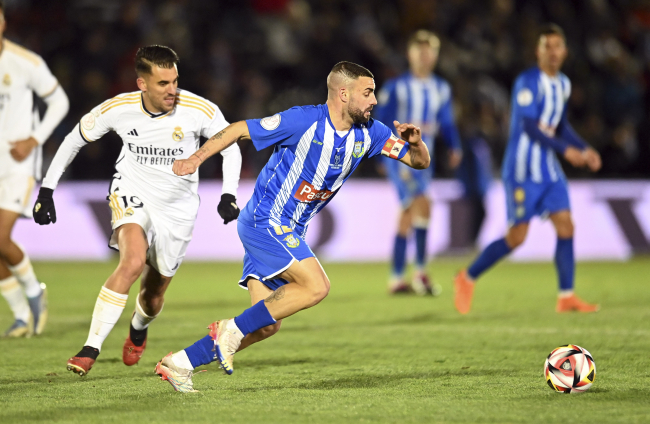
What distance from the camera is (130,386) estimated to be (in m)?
4.85

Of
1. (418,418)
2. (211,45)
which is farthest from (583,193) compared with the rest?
(418,418)

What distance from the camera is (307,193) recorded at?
16.4ft

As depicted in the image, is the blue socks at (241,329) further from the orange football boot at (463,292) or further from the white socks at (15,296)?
the orange football boot at (463,292)

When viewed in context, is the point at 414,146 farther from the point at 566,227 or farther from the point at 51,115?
the point at 566,227

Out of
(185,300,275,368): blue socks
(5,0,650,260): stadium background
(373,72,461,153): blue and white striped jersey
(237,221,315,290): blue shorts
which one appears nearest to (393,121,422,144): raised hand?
(237,221,315,290): blue shorts

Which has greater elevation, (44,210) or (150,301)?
(44,210)

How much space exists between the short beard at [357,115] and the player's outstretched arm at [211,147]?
574 mm

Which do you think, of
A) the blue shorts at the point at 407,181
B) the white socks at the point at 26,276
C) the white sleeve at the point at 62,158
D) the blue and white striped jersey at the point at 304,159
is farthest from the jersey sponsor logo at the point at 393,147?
the blue shorts at the point at 407,181

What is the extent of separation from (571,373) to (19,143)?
4243 mm

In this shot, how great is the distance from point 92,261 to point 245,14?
5.89 m

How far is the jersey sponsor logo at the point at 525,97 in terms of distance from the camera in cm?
799

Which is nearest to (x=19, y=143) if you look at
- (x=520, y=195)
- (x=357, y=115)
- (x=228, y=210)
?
(x=228, y=210)

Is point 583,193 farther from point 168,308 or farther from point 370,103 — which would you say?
point 370,103

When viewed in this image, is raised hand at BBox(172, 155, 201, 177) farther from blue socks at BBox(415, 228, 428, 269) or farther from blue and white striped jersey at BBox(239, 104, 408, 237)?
blue socks at BBox(415, 228, 428, 269)
